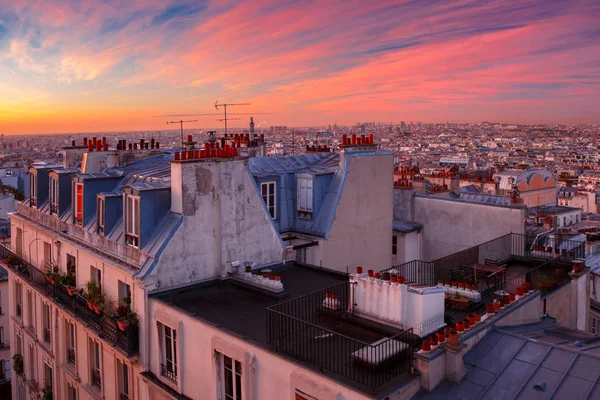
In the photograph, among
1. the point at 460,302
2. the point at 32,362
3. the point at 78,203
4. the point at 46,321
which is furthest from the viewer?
the point at 32,362

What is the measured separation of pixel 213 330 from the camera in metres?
10.5

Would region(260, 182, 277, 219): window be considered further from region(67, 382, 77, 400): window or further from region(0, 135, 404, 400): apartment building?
region(67, 382, 77, 400): window

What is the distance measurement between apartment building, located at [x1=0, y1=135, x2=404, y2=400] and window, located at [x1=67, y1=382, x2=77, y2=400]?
0.11 metres

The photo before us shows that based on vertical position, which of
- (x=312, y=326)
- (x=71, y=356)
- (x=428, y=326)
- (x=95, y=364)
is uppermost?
(x=312, y=326)

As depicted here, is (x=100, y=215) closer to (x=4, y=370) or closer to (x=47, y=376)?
(x=47, y=376)

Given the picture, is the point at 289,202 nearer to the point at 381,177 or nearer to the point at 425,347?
the point at 381,177

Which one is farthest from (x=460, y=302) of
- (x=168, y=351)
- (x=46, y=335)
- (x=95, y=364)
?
(x=46, y=335)

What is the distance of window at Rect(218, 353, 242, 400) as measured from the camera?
10194 mm

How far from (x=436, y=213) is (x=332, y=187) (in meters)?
5.46

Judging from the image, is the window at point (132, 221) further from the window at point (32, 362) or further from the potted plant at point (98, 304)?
the window at point (32, 362)

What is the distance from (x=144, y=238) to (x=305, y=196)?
7094mm

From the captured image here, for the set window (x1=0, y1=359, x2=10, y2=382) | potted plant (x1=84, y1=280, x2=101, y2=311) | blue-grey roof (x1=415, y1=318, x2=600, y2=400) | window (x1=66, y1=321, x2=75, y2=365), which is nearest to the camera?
blue-grey roof (x1=415, y1=318, x2=600, y2=400)

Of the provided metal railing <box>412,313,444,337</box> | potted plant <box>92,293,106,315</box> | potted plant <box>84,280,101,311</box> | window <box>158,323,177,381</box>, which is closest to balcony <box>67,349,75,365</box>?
potted plant <box>84,280,101,311</box>

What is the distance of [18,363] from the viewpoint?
21.7 meters
